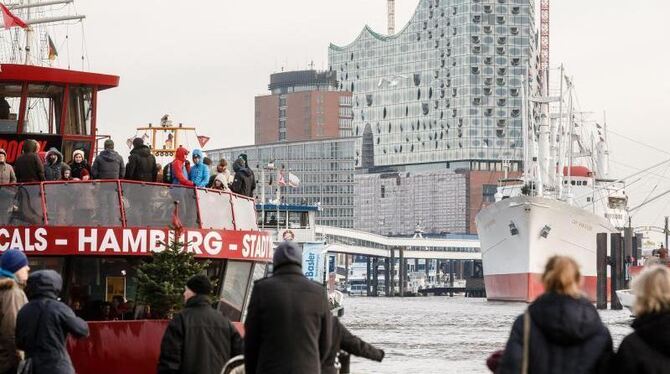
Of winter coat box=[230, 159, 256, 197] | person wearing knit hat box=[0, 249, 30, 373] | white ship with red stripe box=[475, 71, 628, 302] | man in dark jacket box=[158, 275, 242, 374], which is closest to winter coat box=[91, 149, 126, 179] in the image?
winter coat box=[230, 159, 256, 197]

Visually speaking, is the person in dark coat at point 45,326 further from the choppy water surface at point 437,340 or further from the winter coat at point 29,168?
the choppy water surface at point 437,340

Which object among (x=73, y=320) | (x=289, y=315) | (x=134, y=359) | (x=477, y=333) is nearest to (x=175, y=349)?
(x=73, y=320)

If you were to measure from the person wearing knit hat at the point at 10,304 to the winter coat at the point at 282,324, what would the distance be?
3.02m

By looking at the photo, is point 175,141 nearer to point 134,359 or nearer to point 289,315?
point 134,359

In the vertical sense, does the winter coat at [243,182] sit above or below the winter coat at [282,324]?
above

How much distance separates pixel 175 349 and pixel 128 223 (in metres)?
11.6

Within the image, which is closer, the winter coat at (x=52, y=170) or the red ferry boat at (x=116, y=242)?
the red ferry boat at (x=116, y=242)

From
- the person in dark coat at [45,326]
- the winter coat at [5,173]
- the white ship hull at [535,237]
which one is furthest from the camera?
the white ship hull at [535,237]

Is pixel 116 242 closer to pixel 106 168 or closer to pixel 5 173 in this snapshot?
pixel 106 168

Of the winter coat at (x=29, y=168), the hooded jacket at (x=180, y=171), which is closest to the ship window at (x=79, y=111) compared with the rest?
the hooded jacket at (x=180, y=171)

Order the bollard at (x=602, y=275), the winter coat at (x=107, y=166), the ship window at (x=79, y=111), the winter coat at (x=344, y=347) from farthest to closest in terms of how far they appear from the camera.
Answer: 1. the bollard at (x=602, y=275)
2. the ship window at (x=79, y=111)
3. the winter coat at (x=107, y=166)
4. the winter coat at (x=344, y=347)

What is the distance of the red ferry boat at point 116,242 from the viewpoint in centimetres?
2438

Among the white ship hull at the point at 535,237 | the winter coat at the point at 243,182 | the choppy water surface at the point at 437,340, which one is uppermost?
the winter coat at the point at 243,182

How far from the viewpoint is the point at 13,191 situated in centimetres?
2611
